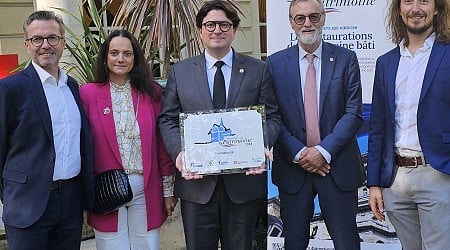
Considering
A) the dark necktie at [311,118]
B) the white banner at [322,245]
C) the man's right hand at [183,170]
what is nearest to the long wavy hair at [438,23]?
the dark necktie at [311,118]

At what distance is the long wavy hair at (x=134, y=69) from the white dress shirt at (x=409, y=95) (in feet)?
5.24

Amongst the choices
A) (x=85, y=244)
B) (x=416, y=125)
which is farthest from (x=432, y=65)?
(x=85, y=244)

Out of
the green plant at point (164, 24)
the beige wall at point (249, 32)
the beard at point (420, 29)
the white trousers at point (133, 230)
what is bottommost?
the white trousers at point (133, 230)

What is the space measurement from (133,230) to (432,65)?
6.99ft

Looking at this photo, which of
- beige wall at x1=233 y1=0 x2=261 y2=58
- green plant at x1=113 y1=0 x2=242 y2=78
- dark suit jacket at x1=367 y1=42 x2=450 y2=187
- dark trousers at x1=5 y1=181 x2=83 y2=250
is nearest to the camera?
dark suit jacket at x1=367 y1=42 x2=450 y2=187

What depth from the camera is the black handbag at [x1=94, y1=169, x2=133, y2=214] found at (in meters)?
3.82

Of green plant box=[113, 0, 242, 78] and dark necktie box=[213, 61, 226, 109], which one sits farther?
green plant box=[113, 0, 242, 78]

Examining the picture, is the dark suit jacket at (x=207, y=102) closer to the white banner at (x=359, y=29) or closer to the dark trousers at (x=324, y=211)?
the dark trousers at (x=324, y=211)

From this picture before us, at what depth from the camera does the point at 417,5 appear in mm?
3521

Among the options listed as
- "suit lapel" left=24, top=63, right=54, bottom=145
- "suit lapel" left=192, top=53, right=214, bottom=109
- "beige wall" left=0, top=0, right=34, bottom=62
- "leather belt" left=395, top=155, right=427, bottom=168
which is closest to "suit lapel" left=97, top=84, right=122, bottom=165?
"suit lapel" left=24, top=63, right=54, bottom=145

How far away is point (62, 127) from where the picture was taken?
144 inches

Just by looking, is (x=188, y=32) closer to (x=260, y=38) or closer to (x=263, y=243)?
(x=263, y=243)

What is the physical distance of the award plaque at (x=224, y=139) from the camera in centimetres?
380

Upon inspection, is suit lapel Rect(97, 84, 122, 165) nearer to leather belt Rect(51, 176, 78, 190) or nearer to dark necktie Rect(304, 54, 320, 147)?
leather belt Rect(51, 176, 78, 190)
